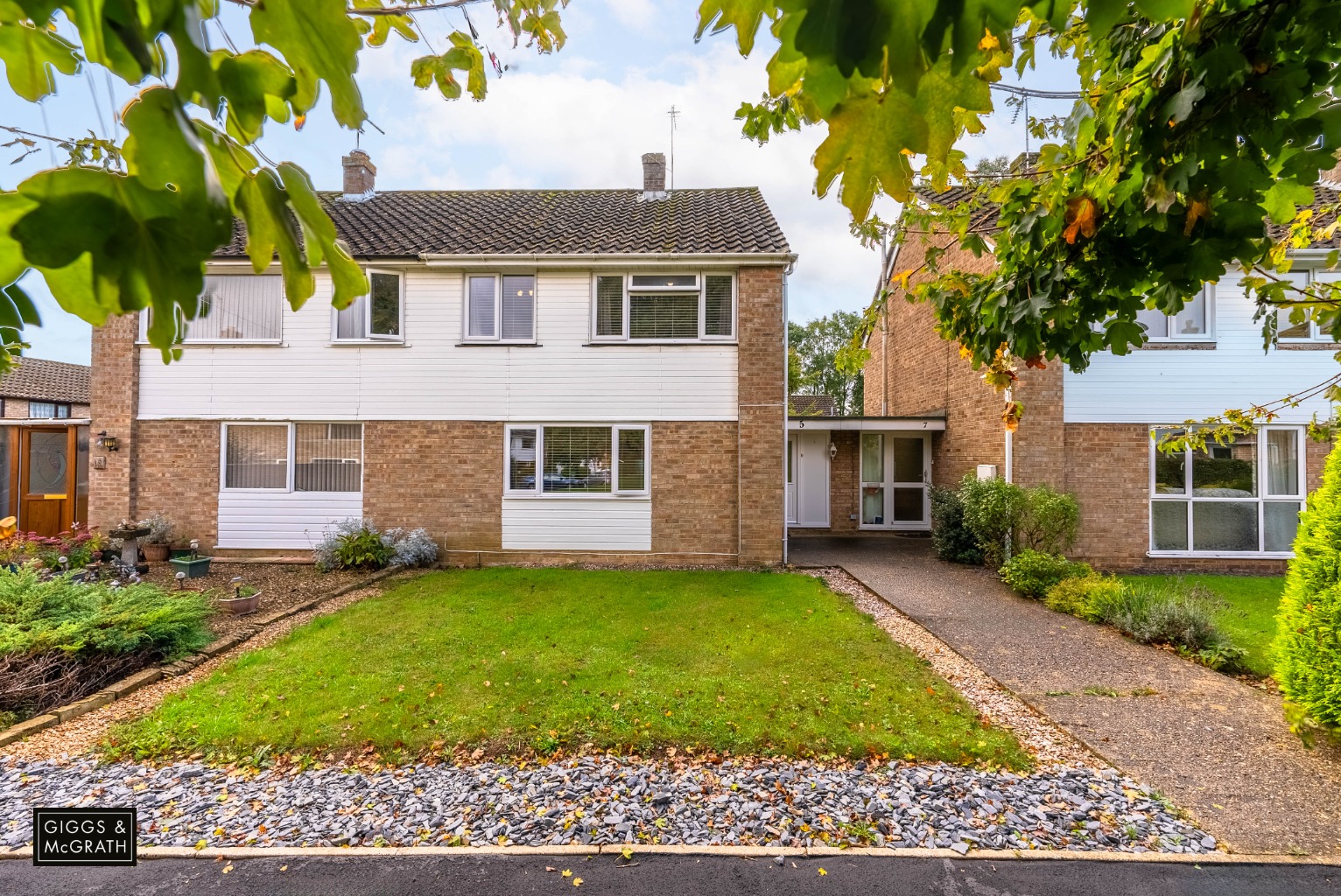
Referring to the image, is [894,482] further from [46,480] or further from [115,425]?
[46,480]

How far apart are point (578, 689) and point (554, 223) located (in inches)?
398

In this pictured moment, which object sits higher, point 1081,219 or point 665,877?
point 1081,219

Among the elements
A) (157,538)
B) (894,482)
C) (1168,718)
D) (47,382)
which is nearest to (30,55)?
(1168,718)

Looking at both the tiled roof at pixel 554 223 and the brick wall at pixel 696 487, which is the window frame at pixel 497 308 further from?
the brick wall at pixel 696 487

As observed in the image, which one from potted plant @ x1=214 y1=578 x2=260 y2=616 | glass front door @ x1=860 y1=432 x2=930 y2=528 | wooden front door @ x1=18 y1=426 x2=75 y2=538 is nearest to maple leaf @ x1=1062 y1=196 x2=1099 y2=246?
potted plant @ x1=214 y1=578 x2=260 y2=616

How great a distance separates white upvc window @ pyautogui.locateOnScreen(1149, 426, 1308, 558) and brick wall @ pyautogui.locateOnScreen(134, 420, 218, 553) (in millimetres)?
17204

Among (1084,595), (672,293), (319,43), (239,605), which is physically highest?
(672,293)

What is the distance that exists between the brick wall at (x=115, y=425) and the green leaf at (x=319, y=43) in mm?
13820

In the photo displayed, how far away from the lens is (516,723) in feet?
14.2

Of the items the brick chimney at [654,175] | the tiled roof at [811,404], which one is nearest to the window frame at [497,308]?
the brick chimney at [654,175]

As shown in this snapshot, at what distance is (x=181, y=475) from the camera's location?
35.5ft

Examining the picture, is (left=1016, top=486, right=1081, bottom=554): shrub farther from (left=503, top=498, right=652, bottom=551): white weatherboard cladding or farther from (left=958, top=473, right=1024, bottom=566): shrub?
(left=503, top=498, right=652, bottom=551): white weatherboard cladding

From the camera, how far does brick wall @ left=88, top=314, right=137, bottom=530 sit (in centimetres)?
1069

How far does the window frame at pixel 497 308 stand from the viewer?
10734 mm
